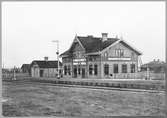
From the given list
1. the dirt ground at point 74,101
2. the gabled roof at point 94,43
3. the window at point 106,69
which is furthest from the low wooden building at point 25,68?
the window at point 106,69

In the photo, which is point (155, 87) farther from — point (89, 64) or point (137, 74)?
point (89, 64)

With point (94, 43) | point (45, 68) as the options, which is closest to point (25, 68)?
point (45, 68)

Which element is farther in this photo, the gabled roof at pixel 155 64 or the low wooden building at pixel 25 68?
the low wooden building at pixel 25 68

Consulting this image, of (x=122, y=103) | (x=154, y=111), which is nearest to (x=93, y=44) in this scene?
(x=122, y=103)

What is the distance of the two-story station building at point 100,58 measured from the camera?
429cm

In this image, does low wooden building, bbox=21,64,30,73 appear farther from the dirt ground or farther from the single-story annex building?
the dirt ground

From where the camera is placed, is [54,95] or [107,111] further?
[54,95]

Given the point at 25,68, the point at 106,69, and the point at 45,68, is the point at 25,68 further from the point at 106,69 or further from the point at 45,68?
the point at 106,69

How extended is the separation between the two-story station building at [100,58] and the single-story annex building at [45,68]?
6.1 inches

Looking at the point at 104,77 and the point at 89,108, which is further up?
the point at 104,77

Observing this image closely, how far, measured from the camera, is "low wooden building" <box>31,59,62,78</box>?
4381 millimetres

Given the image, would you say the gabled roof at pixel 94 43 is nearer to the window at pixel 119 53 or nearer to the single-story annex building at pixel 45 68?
the window at pixel 119 53

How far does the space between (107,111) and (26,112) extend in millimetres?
1294

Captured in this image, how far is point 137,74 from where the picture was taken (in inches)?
173
